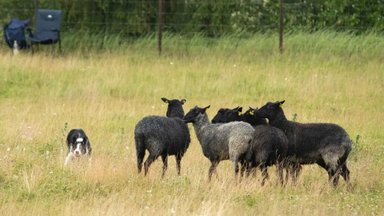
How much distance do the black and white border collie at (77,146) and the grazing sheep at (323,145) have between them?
2.79m

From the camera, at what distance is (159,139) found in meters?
12.3

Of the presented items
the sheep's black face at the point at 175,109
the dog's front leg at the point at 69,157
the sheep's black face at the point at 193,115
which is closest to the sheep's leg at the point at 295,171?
the sheep's black face at the point at 193,115

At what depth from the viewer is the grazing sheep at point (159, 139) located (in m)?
12.3

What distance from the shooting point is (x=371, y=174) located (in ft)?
42.1

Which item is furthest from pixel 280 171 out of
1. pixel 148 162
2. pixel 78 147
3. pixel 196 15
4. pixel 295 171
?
pixel 196 15

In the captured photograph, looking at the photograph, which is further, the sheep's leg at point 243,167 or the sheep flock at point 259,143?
the sheep's leg at point 243,167

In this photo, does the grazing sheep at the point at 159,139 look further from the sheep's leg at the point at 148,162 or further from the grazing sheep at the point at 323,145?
the grazing sheep at the point at 323,145

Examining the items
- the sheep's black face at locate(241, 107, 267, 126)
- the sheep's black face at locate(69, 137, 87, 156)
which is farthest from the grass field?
the sheep's black face at locate(241, 107, 267, 126)

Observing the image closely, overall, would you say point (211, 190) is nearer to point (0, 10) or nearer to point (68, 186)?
point (68, 186)

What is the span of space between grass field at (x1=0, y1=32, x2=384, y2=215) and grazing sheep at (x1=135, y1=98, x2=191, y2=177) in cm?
24

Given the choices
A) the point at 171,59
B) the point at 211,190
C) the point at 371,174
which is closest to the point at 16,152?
the point at 211,190

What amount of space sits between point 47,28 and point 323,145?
14.9m

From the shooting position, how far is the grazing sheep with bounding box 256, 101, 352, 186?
1212 cm

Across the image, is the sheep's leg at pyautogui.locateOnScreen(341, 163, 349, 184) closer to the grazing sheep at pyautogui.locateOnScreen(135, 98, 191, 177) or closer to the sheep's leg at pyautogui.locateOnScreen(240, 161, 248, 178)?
the sheep's leg at pyautogui.locateOnScreen(240, 161, 248, 178)
